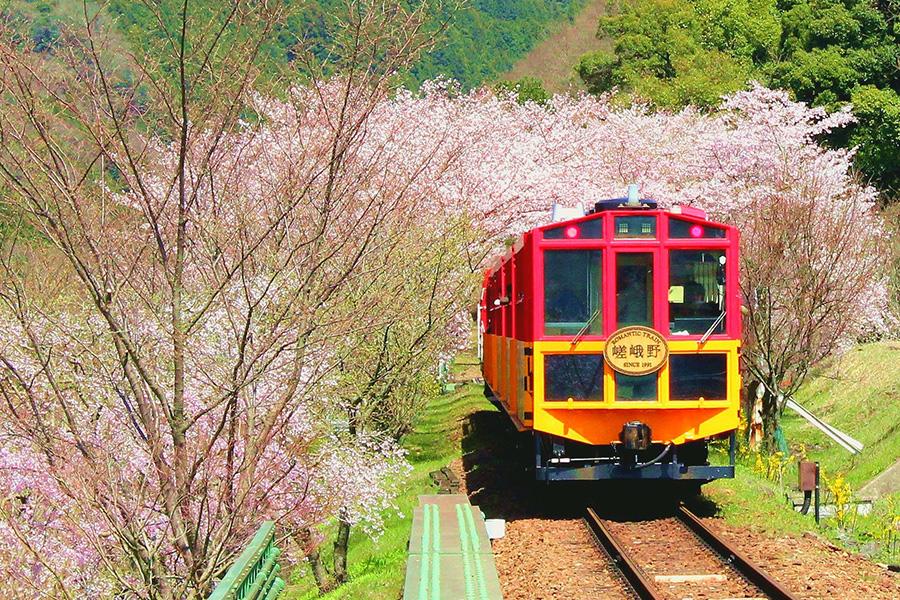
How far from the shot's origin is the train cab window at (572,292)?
10.1 metres

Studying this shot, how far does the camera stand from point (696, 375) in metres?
10.1

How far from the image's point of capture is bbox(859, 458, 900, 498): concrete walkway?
46.4 feet

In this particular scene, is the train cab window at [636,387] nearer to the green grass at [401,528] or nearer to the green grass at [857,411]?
the green grass at [401,528]

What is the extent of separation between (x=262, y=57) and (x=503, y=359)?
702 centimetres

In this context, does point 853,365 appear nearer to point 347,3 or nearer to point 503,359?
point 503,359

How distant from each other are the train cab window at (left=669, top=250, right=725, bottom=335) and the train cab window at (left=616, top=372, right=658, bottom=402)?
0.47 meters

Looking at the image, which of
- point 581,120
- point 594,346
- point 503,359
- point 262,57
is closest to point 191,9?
point 262,57

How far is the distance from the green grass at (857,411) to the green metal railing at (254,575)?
10.1m

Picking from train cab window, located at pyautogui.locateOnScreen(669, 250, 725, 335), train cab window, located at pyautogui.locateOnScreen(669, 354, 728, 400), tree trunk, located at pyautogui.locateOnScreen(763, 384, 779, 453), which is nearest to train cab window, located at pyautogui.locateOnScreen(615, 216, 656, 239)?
train cab window, located at pyautogui.locateOnScreen(669, 250, 725, 335)

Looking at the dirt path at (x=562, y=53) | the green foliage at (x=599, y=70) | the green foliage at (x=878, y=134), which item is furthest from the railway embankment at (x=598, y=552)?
the dirt path at (x=562, y=53)

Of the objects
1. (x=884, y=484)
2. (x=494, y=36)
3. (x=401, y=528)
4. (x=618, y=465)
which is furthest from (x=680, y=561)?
(x=494, y=36)

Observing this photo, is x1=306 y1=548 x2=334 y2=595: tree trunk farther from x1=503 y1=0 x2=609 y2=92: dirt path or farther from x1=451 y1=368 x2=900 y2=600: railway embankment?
x1=503 y1=0 x2=609 y2=92: dirt path

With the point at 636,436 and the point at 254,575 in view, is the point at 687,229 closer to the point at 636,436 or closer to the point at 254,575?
the point at 636,436

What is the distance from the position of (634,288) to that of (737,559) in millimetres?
2722
